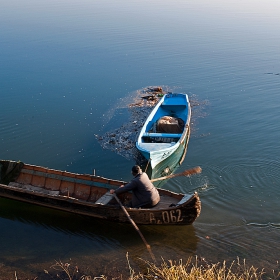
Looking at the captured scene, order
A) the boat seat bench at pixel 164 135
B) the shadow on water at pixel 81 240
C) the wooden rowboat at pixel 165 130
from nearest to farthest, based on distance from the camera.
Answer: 1. the shadow on water at pixel 81 240
2. the wooden rowboat at pixel 165 130
3. the boat seat bench at pixel 164 135

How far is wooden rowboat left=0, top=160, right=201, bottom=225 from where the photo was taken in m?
10.2

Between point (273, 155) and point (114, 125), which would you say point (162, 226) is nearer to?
point (273, 155)

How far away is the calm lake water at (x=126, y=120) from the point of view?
10.4 meters

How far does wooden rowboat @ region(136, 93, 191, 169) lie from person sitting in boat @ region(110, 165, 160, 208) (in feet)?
9.14

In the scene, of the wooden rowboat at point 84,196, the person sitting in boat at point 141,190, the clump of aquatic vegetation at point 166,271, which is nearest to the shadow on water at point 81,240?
the clump of aquatic vegetation at point 166,271

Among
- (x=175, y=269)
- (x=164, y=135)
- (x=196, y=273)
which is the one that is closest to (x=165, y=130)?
(x=164, y=135)

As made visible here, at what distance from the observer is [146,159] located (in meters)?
13.8

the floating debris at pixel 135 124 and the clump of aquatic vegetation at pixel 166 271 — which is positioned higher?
the floating debris at pixel 135 124

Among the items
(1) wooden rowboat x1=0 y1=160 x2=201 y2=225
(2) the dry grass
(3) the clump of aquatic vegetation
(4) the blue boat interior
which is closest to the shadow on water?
(3) the clump of aquatic vegetation

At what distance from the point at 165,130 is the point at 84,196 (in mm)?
5397

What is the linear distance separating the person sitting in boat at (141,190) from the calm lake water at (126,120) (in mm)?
890

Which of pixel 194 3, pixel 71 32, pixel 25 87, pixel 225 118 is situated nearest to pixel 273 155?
pixel 225 118

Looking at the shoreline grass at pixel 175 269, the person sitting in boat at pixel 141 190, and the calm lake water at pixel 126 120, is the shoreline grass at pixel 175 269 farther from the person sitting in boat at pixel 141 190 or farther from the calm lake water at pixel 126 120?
the person sitting in boat at pixel 141 190

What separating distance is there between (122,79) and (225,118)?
8924mm
